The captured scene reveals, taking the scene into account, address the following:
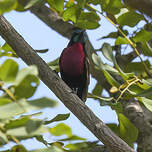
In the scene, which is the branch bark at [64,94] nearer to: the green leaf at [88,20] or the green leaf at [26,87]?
the green leaf at [88,20]

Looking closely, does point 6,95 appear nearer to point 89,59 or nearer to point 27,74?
point 27,74

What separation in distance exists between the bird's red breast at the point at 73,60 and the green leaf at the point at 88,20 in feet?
3.47

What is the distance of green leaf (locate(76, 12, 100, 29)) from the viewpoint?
1.80 m

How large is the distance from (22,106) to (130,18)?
108 centimetres

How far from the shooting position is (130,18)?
1712 millimetres

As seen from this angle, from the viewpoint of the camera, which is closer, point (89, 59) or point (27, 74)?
point (27, 74)

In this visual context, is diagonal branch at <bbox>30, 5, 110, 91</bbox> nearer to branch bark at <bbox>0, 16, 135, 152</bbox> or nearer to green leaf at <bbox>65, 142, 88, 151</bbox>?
branch bark at <bbox>0, 16, 135, 152</bbox>

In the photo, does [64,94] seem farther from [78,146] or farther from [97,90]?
[97,90]

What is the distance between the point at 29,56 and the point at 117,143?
63 cm

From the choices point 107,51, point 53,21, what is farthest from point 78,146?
point 53,21

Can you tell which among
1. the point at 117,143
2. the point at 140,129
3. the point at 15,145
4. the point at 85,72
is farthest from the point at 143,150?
the point at 15,145

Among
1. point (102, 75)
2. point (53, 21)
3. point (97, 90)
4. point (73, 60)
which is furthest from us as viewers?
point (53, 21)

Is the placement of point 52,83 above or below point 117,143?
above

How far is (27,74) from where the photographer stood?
2.53 feet
